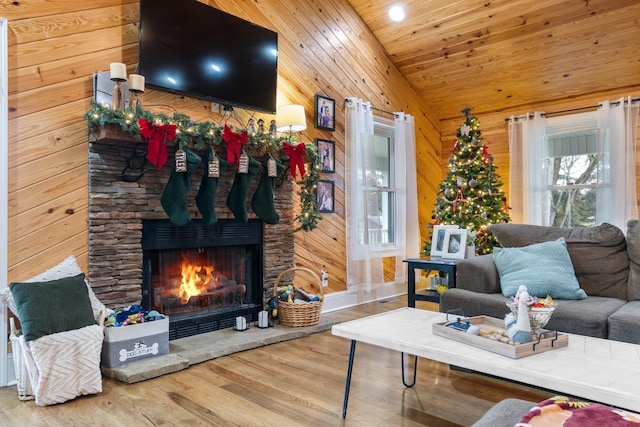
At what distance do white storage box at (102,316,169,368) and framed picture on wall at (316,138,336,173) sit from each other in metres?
2.27

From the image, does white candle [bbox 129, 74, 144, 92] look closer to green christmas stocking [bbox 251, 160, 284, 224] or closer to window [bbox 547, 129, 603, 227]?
green christmas stocking [bbox 251, 160, 284, 224]

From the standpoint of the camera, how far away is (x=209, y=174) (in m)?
3.31

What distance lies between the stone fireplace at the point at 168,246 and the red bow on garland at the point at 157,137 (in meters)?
0.14

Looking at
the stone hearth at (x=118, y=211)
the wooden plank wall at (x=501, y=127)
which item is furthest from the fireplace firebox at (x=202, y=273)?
the wooden plank wall at (x=501, y=127)

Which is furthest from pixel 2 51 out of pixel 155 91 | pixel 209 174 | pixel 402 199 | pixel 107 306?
pixel 402 199

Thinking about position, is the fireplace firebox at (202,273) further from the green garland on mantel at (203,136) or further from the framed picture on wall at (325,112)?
the framed picture on wall at (325,112)

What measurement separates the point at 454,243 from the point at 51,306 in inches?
116

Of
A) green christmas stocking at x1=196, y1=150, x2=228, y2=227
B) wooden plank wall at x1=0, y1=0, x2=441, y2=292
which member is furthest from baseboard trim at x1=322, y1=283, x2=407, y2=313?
wooden plank wall at x1=0, y1=0, x2=441, y2=292

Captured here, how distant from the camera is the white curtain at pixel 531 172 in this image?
A: 5320mm

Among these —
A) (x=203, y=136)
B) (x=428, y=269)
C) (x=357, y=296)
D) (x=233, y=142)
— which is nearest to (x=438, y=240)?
(x=428, y=269)

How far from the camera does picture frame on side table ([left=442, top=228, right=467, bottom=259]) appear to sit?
388 centimetres

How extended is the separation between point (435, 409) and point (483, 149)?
3.43m

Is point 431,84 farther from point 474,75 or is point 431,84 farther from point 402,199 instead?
point 402,199

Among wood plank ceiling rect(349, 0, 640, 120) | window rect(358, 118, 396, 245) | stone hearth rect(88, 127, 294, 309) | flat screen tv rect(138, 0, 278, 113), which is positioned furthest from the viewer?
window rect(358, 118, 396, 245)
